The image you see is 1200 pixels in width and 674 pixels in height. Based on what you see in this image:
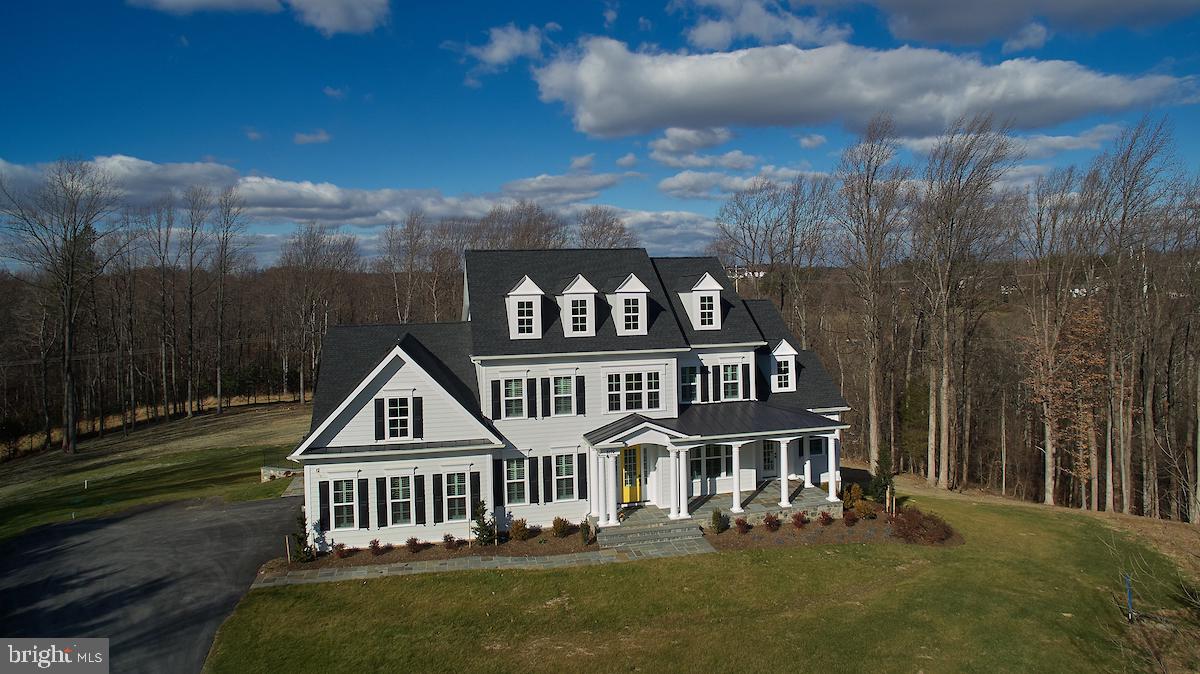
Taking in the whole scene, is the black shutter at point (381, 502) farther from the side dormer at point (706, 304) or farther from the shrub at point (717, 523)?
the side dormer at point (706, 304)

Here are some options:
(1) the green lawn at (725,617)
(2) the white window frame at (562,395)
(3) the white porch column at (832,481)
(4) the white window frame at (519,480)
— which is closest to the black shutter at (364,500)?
(1) the green lawn at (725,617)

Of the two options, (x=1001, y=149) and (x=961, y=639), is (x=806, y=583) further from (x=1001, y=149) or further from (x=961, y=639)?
(x=1001, y=149)

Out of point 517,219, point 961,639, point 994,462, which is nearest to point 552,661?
point 961,639

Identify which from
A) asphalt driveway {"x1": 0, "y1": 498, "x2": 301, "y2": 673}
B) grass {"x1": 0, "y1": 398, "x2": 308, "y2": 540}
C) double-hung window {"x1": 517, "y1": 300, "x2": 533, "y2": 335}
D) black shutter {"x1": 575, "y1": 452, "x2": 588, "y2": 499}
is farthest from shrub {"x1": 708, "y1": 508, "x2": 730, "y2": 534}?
grass {"x1": 0, "y1": 398, "x2": 308, "y2": 540}

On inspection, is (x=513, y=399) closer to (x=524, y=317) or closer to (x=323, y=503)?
(x=524, y=317)

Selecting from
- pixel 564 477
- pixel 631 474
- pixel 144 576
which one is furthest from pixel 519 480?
pixel 144 576

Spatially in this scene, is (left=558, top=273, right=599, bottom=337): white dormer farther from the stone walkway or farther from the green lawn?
the green lawn
